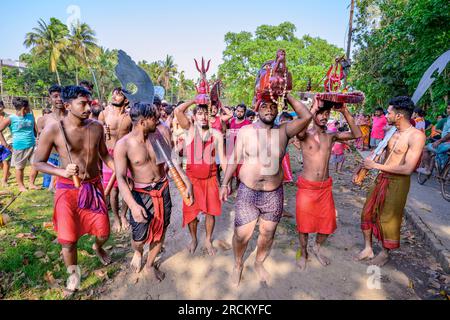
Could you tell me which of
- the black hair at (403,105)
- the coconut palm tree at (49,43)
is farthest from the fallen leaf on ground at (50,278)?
the coconut palm tree at (49,43)

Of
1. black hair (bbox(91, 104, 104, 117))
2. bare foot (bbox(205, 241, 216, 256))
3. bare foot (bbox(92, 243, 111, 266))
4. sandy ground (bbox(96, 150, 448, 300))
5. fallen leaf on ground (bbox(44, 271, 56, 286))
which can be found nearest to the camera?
sandy ground (bbox(96, 150, 448, 300))

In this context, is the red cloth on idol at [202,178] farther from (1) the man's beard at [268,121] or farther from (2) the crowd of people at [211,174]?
(1) the man's beard at [268,121]

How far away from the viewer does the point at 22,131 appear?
20.0 feet

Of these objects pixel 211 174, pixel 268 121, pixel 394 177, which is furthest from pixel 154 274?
pixel 394 177

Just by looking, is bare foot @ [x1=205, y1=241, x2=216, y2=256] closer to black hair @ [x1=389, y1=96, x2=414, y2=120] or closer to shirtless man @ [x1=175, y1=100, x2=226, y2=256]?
shirtless man @ [x1=175, y1=100, x2=226, y2=256]

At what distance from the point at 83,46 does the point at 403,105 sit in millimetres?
39500

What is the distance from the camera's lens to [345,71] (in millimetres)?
3154

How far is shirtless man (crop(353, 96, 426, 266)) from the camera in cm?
316

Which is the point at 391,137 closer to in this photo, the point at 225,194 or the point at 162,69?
the point at 225,194

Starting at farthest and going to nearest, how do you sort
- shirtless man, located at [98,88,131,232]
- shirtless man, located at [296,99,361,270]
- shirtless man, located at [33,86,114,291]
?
1. shirtless man, located at [98,88,131,232]
2. shirtless man, located at [296,99,361,270]
3. shirtless man, located at [33,86,114,291]

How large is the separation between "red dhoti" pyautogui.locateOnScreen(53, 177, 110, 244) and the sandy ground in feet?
2.28

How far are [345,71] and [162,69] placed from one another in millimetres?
51101

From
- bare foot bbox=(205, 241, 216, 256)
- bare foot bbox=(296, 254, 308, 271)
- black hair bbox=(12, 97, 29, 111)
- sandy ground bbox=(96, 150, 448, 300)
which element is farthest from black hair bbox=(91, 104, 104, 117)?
bare foot bbox=(296, 254, 308, 271)
